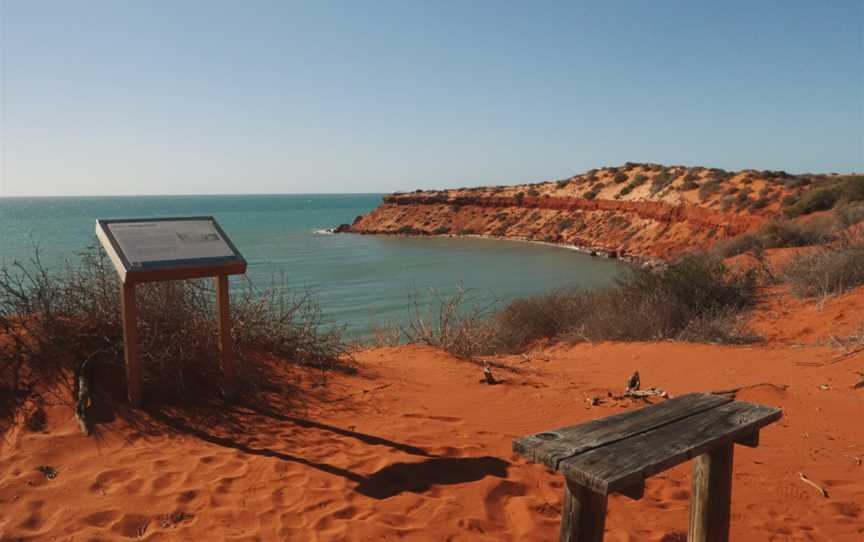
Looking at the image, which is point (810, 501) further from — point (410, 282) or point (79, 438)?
point (410, 282)

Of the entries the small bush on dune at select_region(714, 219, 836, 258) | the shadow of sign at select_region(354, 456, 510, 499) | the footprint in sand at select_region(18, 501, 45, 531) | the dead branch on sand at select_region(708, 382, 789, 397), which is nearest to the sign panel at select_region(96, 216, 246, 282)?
the footprint in sand at select_region(18, 501, 45, 531)

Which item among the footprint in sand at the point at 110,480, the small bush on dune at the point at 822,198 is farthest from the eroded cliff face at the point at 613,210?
the footprint in sand at the point at 110,480

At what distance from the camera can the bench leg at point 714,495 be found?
3170mm

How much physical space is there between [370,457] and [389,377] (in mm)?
2708

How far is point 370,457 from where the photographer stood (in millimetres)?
4742

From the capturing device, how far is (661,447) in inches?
107

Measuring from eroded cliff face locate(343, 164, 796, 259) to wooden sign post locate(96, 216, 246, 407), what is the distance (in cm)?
2570

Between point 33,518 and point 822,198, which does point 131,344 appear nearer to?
point 33,518

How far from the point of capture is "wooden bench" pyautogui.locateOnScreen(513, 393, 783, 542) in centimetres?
250

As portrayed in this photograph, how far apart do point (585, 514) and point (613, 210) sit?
127 feet

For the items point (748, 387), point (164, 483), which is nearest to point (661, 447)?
point (164, 483)

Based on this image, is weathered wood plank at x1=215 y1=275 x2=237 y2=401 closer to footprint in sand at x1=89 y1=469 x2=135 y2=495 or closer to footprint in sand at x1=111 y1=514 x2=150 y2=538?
footprint in sand at x1=89 y1=469 x2=135 y2=495

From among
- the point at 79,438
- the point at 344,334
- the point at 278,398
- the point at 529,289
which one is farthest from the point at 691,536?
the point at 529,289

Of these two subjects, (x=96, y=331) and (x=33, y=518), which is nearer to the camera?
(x=33, y=518)
